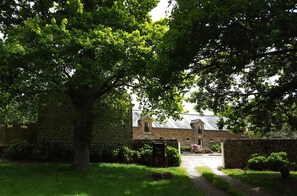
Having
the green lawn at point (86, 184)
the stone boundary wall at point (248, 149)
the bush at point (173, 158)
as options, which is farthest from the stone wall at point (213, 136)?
the green lawn at point (86, 184)

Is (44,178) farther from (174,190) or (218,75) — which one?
(218,75)

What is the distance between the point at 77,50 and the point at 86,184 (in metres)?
5.94

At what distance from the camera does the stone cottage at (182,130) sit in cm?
4909

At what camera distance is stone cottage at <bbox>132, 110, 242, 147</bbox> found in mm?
49094

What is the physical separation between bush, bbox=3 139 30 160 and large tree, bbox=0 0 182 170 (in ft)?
14.1

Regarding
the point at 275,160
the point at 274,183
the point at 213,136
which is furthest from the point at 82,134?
the point at 213,136

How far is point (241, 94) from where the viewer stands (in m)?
15.6

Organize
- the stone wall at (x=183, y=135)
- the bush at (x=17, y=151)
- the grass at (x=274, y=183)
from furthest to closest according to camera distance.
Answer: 1. the stone wall at (x=183, y=135)
2. the bush at (x=17, y=151)
3. the grass at (x=274, y=183)

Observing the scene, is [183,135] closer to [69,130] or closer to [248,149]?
[248,149]

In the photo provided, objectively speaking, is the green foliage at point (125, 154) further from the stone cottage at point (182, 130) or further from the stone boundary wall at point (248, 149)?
the stone cottage at point (182, 130)

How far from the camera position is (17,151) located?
2048 cm

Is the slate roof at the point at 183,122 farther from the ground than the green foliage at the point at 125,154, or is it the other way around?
the slate roof at the point at 183,122

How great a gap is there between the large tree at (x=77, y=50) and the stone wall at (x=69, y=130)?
5682mm

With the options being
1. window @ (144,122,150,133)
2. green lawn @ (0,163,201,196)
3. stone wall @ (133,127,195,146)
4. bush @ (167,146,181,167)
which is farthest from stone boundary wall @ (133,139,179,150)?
window @ (144,122,150,133)
